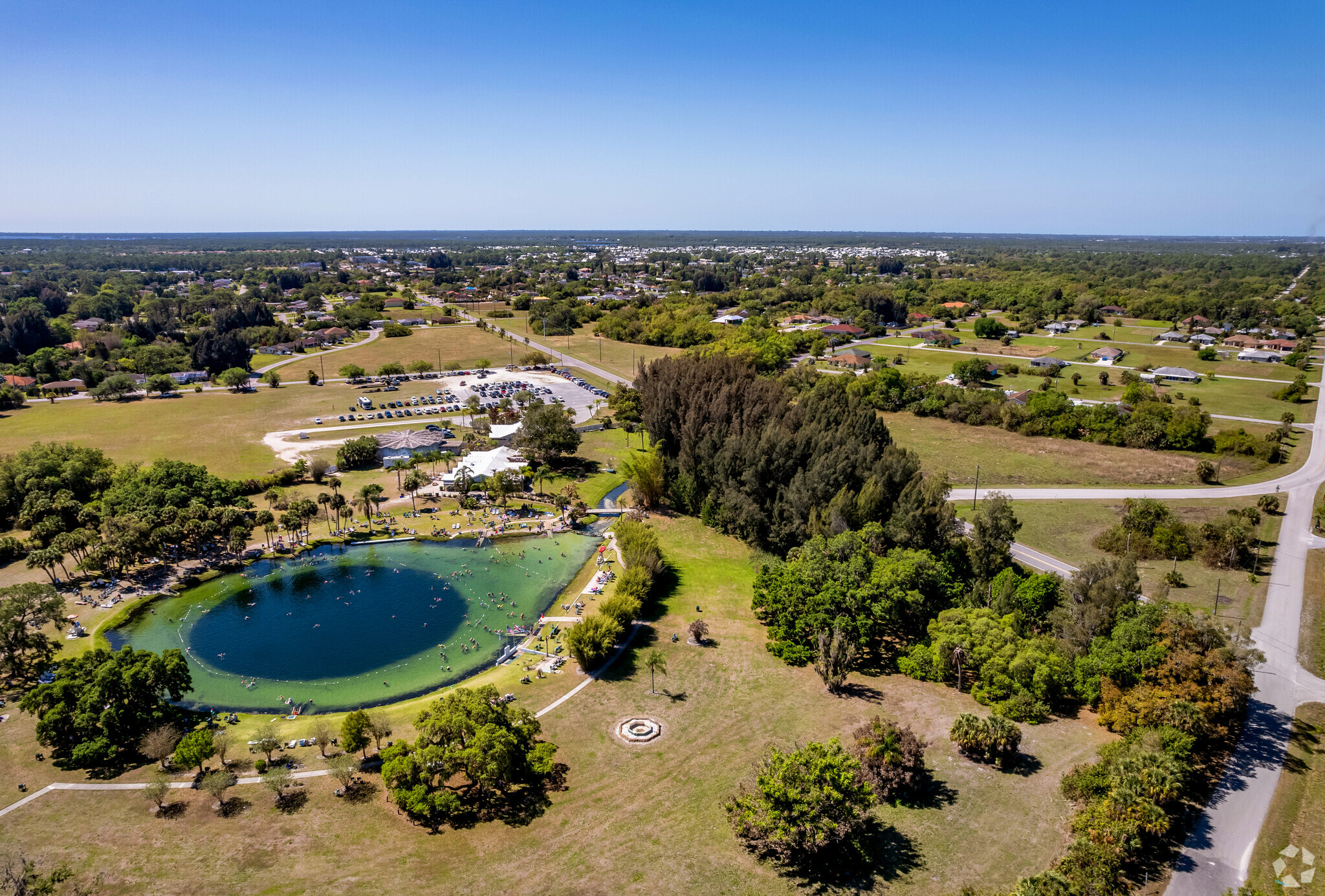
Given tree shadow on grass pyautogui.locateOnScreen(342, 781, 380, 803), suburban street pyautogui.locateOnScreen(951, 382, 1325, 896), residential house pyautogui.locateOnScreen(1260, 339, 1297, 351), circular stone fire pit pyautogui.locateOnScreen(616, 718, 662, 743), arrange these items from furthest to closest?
residential house pyautogui.locateOnScreen(1260, 339, 1297, 351), circular stone fire pit pyautogui.locateOnScreen(616, 718, 662, 743), tree shadow on grass pyautogui.locateOnScreen(342, 781, 380, 803), suburban street pyautogui.locateOnScreen(951, 382, 1325, 896)

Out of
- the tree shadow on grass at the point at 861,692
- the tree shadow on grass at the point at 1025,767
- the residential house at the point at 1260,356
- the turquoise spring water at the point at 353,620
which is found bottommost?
the turquoise spring water at the point at 353,620

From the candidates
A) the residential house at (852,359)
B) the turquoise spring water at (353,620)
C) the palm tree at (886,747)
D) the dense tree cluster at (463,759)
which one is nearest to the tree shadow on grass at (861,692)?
the palm tree at (886,747)

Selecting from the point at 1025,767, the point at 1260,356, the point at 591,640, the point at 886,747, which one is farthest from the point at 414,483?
the point at 1260,356

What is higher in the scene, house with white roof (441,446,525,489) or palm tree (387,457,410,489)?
house with white roof (441,446,525,489)

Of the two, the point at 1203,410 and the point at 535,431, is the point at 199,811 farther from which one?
the point at 1203,410

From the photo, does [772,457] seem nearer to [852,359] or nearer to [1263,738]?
[1263,738]

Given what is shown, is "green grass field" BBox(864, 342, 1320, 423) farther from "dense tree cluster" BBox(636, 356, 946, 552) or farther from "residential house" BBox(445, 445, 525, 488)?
"residential house" BBox(445, 445, 525, 488)

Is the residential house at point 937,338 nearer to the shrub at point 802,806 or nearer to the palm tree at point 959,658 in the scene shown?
the palm tree at point 959,658

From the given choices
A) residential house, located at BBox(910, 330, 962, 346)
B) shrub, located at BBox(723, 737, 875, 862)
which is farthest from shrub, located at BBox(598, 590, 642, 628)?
residential house, located at BBox(910, 330, 962, 346)
